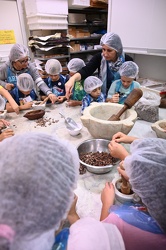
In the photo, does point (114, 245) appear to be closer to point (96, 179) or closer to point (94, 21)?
point (96, 179)

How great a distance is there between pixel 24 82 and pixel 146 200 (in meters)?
1.50

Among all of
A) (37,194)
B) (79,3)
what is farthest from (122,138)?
(79,3)

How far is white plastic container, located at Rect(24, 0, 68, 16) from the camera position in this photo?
2229mm

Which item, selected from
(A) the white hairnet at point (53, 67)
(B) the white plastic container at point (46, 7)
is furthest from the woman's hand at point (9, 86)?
(B) the white plastic container at point (46, 7)

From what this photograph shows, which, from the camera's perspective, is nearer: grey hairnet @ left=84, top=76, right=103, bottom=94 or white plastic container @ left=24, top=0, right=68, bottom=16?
grey hairnet @ left=84, top=76, right=103, bottom=94

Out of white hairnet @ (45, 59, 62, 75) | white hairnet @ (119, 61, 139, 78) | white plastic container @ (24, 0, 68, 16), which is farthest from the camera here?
white plastic container @ (24, 0, 68, 16)

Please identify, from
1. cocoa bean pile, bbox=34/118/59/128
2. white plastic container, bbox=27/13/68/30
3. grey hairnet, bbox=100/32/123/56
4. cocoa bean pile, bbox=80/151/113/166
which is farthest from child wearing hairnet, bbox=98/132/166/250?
white plastic container, bbox=27/13/68/30

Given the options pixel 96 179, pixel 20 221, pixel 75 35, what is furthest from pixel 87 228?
pixel 75 35

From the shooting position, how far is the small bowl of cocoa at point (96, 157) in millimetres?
774

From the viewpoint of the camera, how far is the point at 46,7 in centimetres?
229

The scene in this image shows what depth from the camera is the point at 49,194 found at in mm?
353

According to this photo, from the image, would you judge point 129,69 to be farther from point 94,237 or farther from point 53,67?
point 94,237

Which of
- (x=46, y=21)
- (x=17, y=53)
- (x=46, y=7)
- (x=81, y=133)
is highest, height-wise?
(x=46, y=7)

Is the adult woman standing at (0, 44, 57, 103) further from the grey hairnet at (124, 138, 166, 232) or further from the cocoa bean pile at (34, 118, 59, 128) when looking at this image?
the grey hairnet at (124, 138, 166, 232)
